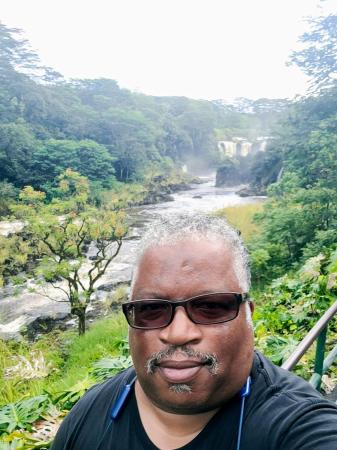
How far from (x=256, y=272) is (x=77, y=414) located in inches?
341

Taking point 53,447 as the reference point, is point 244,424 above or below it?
above

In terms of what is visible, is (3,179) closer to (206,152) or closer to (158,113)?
(158,113)

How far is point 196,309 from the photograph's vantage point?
0.96 m

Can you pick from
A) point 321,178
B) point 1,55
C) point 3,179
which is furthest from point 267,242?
point 1,55

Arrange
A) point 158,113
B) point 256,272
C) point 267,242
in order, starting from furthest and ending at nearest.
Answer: point 158,113 → point 267,242 → point 256,272

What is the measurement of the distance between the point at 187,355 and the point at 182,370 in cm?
4

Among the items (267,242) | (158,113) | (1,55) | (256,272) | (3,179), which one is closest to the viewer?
(256,272)

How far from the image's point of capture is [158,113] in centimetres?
4959

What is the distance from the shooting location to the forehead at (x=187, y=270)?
0.98m

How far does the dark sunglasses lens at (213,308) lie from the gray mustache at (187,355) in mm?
73

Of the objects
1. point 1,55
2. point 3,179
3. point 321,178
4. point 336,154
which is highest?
point 1,55

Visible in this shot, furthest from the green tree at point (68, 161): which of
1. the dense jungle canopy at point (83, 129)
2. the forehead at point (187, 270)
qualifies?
the forehead at point (187, 270)

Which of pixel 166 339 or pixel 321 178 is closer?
pixel 166 339

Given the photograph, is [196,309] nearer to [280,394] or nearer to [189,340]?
[189,340]
